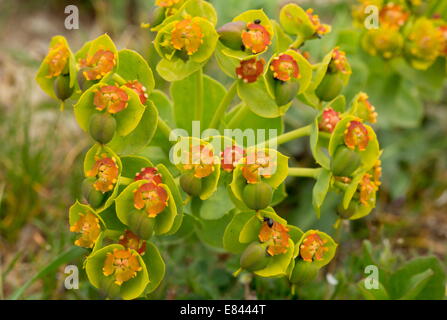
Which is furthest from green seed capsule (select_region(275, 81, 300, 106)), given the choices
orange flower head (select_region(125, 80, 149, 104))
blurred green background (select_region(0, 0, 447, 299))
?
blurred green background (select_region(0, 0, 447, 299))

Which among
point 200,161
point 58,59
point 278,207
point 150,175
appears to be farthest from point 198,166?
point 278,207

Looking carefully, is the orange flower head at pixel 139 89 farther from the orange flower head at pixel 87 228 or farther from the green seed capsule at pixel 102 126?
the orange flower head at pixel 87 228

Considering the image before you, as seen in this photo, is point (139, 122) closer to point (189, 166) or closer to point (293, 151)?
point (189, 166)

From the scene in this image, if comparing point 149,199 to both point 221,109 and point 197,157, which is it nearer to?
point 197,157

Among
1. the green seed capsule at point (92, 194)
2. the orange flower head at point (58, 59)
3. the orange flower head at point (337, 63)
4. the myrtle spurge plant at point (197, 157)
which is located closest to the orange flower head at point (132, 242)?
the myrtle spurge plant at point (197, 157)

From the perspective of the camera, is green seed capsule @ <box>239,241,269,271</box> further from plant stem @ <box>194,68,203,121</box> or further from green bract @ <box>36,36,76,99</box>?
green bract @ <box>36,36,76,99</box>

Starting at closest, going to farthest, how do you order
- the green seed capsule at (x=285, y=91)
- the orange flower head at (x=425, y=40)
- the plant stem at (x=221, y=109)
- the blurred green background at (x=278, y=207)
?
1. the green seed capsule at (x=285, y=91)
2. the plant stem at (x=221, y=109)
3. the blurred green background at (x=278, y=207)
4. the orange flower head at (x=425, y=40)

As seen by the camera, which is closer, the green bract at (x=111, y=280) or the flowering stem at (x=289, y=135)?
the green bract at (x=111, y=280)
